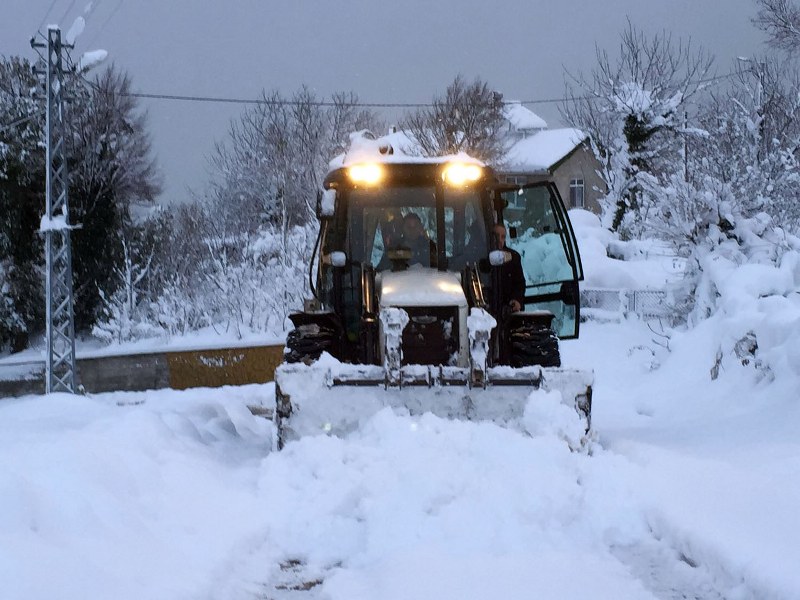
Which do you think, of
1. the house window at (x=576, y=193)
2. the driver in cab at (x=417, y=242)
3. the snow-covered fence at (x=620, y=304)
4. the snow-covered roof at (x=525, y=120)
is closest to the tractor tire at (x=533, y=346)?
the driver in cab at (x=417, y=242)

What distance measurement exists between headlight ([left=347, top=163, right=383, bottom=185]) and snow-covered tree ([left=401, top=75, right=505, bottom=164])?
93.4 feet

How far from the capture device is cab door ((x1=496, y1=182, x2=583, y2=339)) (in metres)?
7.62

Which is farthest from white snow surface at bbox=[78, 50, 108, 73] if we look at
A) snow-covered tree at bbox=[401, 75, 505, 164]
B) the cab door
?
snow-covered tree at bbox=[401, 75, 505, 164]

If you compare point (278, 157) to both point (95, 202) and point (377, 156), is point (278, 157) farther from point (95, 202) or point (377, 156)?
point (377, 156)

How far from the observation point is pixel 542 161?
167 feet

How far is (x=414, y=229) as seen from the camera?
306 inches

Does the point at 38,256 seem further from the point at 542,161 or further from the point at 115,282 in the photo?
the point at 542,161

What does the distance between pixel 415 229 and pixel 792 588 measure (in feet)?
14.5

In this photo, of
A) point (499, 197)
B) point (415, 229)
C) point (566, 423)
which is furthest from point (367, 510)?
point (499, 197)

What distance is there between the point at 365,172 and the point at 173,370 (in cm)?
963

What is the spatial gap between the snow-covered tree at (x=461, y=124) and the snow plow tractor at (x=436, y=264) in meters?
28.3

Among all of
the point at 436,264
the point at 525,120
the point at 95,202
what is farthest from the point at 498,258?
the point at 525,120

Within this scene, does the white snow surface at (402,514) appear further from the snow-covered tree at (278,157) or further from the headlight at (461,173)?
the snow-covered tree at (278,157)

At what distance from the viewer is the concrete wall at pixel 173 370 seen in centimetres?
1631
